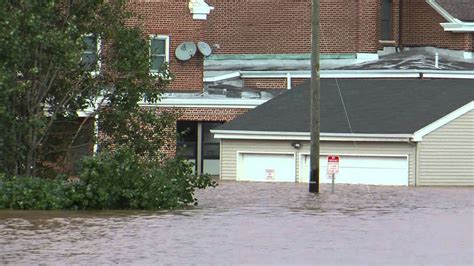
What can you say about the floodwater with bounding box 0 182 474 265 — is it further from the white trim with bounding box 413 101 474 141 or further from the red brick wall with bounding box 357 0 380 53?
the red brick wall with bounding box 357 0 380 53

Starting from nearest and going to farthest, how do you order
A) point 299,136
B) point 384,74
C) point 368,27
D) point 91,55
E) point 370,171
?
point 91,55, point 370,171, point 299,136, point 384,74, point 368,27

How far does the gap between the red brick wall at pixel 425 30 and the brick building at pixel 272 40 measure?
47mm

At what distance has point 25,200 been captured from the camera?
105ft

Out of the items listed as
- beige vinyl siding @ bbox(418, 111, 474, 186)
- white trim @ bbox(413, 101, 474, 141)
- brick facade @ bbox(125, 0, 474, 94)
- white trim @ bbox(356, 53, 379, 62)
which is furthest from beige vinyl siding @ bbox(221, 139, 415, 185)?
white trim @ bbox(356, 53, 379, 62)

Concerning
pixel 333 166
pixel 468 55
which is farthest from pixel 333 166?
pixel 468 55

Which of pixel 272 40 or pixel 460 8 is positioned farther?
pixel 272 40

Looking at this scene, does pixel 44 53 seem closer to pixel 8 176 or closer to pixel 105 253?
pixel 8 176

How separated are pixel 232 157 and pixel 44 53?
20884 millimetres

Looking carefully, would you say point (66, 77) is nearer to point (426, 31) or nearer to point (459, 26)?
point (459, 26)

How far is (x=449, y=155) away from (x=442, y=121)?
134 cm

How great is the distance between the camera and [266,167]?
53906 millimetres

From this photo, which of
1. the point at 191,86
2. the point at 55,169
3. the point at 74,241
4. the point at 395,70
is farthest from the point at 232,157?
the point at 74,241

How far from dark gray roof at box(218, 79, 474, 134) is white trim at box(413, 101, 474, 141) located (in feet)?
0.92

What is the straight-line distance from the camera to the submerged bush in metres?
31.5
